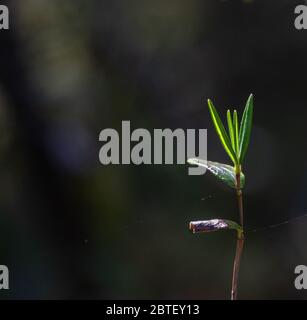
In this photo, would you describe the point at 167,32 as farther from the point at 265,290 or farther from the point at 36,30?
the point at 265,290

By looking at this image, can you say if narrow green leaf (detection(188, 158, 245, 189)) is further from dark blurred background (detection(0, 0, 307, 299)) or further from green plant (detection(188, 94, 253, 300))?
dark blurred background (detection(0, 0, 307, 299))

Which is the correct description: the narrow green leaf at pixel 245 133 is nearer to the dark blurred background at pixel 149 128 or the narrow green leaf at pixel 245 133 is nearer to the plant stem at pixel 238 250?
the plant stem at pixel 238 250

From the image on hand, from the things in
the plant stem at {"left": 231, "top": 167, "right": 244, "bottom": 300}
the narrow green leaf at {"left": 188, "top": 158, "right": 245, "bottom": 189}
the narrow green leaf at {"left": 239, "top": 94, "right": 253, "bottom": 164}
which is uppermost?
the narrow green leaf at {"left": 239, "top": 94, "right": 253, "bottom": 164}

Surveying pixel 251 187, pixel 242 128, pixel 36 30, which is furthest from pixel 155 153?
pixel 242 128

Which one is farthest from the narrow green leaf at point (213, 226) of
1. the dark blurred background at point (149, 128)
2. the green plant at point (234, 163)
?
the dark blurred background at point (149, 128)

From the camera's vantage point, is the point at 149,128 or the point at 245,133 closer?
the point at 245,133

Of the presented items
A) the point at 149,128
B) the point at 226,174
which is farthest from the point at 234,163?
the point at 149,128

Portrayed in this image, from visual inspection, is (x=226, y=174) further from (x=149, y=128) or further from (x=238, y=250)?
(x=149, y=128)

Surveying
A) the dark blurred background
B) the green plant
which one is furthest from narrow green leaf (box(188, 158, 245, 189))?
the dark blurred background

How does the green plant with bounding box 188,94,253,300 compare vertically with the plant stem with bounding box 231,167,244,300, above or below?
above
